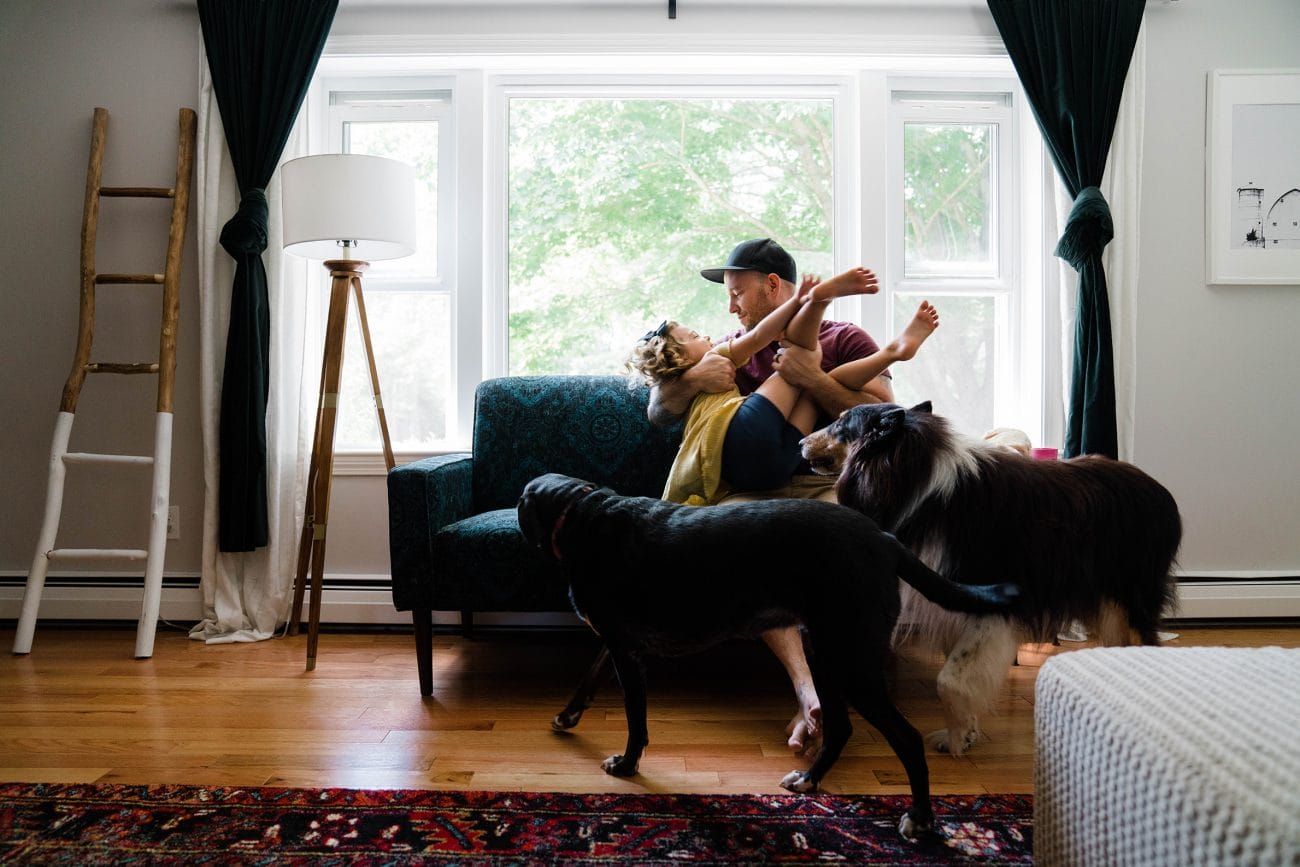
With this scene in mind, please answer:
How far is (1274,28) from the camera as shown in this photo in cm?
284

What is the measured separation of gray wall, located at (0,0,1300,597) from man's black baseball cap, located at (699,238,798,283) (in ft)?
3.56

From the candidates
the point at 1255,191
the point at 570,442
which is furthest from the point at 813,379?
the point at 1255,191

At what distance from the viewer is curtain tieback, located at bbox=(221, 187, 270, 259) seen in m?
2.70

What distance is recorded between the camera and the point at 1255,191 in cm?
283

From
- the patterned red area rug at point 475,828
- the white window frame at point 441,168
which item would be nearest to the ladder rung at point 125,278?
the white window frame at point 441,168

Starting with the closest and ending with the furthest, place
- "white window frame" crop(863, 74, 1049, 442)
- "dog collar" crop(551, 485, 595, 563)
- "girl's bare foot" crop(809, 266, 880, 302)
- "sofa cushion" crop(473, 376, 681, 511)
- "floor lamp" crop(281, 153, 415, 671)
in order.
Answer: "dog collar" crop(551, 485, 595, 563), "girl's bare foot" crop(809, 266, 880, 302), "floor lamp" crop(281, 153, 415, 671), "sofa cushion" crop(473, 376, 681, 511), "white window frame" crop(863, 74, 1049, 442)

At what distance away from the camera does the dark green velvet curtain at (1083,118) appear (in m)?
2.69

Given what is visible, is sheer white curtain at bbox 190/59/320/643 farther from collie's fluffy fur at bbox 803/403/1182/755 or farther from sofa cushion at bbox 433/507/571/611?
Answer: collie's fluffy fur at bbox 803/403/1182/755

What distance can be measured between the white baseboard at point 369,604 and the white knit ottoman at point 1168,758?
205 cm

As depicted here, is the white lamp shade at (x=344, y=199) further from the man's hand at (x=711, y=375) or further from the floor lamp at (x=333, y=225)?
the man's hand at (x=711, y=375)

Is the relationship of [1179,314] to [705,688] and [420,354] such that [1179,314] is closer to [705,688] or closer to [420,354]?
[705,688]

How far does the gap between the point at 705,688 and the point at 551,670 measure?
1.64 ft

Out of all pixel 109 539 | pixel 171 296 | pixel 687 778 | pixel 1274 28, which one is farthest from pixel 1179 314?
pixel 109 539

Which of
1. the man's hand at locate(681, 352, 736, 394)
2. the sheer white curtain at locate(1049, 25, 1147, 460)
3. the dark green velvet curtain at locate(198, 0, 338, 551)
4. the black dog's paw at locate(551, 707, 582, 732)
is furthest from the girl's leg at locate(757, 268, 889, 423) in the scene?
the dark green velvet curtain at locate(198, 0, 338, 551)
